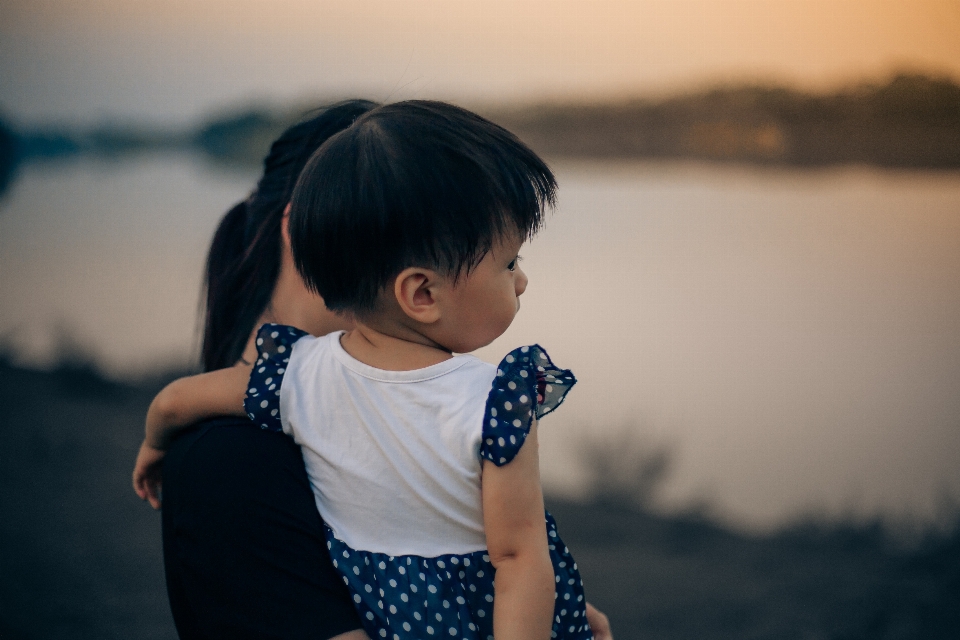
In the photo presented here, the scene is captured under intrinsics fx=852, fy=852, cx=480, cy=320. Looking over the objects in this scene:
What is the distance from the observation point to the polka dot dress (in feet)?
2.77

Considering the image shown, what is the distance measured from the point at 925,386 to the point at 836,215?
1.63m

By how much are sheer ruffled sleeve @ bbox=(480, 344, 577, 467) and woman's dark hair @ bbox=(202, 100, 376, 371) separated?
1.67 ft

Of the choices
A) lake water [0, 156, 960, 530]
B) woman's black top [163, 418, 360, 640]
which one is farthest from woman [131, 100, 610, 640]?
lake water [0, 156, 960, 530]

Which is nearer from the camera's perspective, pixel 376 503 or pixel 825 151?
pixel 376 503

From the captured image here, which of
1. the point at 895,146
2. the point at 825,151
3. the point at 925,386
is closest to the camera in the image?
the point at 925,386

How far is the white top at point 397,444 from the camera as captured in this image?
0.87 meters

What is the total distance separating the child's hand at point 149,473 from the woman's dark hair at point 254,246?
171 mm

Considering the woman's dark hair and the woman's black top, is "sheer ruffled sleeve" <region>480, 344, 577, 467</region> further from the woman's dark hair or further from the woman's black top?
the woman's dark hair

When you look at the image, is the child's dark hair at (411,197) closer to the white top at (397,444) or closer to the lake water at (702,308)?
the white top at (397,444)

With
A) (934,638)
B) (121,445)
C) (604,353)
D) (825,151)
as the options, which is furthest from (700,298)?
(121,445)

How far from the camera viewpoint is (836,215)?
6109mm

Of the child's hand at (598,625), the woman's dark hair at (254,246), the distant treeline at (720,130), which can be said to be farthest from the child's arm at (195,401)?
the distant treeline at (720,130)

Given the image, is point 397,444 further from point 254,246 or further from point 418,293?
point 254,246

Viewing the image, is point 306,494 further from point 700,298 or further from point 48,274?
point 48,274
